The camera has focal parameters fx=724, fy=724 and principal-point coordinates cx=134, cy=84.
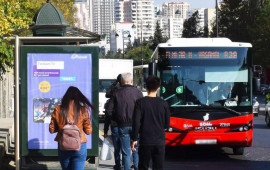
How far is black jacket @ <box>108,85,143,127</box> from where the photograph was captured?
39.3 feet

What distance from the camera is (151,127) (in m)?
9.30

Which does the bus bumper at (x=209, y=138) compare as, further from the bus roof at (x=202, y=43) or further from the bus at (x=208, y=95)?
the bus roof at (x=202, y=43)

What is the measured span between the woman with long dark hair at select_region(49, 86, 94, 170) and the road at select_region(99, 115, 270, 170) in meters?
4.82

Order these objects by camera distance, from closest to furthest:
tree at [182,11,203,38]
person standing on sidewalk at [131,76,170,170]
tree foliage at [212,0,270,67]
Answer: person standing on sidewalk at [131,76,170,170] → tree foliage at [212,0,270,67] → tree at [182,11,203,38]

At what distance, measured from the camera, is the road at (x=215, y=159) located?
48.8 ft

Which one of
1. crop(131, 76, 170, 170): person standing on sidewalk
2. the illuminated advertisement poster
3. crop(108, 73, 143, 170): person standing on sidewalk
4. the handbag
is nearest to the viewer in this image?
crop(131, 76, 170, 170): person standing on sidewalk

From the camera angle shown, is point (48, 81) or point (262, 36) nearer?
point (48, 81)

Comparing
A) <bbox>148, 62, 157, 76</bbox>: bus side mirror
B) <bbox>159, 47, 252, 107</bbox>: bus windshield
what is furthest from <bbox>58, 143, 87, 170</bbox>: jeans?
<bbox>159, 47, 252, 107</bbox>: bus windshield

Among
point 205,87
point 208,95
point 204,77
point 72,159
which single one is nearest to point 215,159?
point 208,95

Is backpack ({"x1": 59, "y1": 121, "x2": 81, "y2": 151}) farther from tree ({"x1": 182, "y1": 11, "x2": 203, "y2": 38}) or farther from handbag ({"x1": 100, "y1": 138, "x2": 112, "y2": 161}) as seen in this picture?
tree ({"x1": 182, "y1": 11, "x2": 203, "y2": 38})

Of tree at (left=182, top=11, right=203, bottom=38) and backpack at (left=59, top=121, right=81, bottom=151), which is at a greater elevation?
tree at (left=182, top=11, right=203, bottom=38)

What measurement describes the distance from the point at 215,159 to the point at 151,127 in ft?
25.5

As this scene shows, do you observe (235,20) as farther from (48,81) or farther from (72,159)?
(72,159)

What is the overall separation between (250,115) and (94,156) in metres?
5.66
